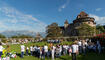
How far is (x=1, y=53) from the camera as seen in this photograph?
849 centimetres

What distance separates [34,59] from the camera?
446 inches

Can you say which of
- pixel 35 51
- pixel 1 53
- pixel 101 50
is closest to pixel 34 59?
pixel 35 51

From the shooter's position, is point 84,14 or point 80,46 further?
point 84,14

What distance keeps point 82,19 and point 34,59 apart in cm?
4789

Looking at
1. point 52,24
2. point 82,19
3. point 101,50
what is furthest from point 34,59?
point 52,24

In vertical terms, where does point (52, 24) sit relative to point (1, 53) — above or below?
above

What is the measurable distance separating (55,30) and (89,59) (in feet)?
171

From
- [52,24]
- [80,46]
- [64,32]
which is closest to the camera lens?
[80,46]

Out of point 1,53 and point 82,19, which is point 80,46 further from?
point 82,19

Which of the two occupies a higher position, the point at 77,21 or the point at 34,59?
the point at 77,21

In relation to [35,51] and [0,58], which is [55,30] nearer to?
[35,51]

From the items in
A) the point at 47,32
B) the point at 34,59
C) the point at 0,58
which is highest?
the point at 47,32

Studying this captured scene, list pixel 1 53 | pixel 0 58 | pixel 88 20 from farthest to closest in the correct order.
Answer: pixel 88 20, pixel 1 53, pixel 0 58

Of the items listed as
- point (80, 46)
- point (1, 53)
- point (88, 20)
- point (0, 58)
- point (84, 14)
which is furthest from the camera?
point (84, 14)
